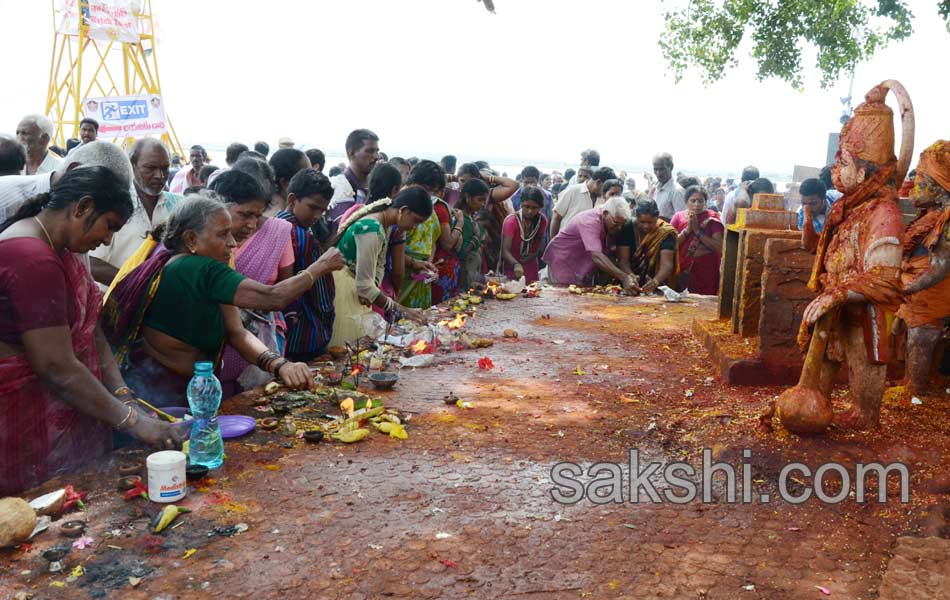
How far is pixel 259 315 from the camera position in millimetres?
4594

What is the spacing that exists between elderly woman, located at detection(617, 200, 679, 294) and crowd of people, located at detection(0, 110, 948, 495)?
2cm

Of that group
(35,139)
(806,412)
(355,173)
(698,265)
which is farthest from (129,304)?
(698,265)

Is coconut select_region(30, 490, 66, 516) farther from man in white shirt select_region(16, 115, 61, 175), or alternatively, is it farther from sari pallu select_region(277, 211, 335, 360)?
man in white shirt select_region(16, 115, 61, 175)

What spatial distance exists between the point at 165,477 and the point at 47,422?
0.66 meters

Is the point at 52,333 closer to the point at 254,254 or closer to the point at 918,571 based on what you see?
the point at 254,254

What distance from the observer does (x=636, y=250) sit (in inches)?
352


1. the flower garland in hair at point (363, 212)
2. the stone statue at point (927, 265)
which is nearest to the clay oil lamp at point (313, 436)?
the flower garland in hair at point (363, 212)

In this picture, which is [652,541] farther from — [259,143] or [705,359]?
[259,143]

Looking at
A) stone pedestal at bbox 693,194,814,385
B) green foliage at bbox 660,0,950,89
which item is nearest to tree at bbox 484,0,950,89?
green foliage at bbox 660,0,950,89

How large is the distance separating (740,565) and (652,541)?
1.09 feet

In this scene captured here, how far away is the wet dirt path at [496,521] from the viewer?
2.52 meters

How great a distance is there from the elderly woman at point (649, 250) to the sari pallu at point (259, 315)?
4.98 m

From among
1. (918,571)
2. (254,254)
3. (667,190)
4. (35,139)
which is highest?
(35,139)

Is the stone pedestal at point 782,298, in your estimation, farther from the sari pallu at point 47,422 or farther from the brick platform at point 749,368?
the sari pallu at point 47,422
